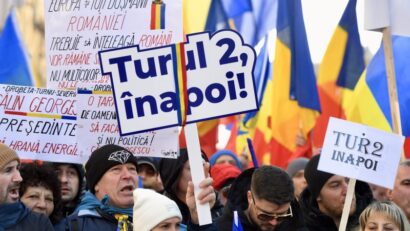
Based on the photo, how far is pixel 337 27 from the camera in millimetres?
11812

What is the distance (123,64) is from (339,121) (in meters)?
1.64

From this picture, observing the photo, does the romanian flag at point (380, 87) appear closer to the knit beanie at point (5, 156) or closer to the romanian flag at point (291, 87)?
the romanian flag at point (291, 87)

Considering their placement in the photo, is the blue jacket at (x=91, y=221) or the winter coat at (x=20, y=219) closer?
the winter coat at (x=20, y=219)

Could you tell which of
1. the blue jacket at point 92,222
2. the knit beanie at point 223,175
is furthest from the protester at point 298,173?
the blue jacket at point 92,222

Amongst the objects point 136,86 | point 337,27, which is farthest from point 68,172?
point 337,27

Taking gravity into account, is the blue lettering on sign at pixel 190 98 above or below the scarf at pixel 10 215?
above

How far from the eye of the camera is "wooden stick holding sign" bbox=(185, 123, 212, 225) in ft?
20.0

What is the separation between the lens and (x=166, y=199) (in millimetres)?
5879

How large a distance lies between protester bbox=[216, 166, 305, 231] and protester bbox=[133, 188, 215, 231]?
71cm

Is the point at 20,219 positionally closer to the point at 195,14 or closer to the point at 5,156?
the point at 5,156

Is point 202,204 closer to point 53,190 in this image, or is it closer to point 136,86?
point 136,86

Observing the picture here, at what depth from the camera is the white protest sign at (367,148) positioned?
6934 millimetres

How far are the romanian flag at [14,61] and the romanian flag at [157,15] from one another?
70.8 inches

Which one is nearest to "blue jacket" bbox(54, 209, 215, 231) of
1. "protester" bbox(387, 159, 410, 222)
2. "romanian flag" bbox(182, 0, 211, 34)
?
"protester" bbox(387, 159, 410, 222)
